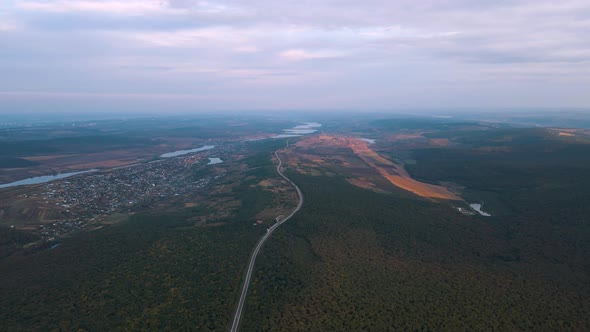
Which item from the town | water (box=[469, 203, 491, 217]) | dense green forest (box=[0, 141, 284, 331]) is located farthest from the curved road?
water (box=[469, 203, 491, 217])

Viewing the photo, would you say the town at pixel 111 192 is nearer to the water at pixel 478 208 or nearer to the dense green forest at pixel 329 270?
the dense green forest at pixel 329 270

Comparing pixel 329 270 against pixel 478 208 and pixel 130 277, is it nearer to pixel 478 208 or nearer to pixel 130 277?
pixel 130 277

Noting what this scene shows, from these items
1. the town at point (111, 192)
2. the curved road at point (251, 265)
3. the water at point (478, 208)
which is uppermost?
the town at point (111, 192)

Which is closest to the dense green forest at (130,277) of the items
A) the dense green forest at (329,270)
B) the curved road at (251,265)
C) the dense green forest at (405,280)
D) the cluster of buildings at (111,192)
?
the dense green forest at (329,270)

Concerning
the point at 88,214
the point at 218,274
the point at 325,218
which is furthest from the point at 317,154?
the point at 218,274

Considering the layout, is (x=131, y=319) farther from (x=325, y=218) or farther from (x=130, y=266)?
(x=325, y=218)

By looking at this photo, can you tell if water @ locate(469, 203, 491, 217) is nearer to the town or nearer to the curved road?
the curved road

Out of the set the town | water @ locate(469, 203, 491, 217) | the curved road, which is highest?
the town

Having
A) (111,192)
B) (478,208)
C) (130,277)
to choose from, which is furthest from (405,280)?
(111,192)

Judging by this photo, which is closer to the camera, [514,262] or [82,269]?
[82,269]

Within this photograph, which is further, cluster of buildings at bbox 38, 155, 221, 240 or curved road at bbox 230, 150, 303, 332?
cluster of buildings at bbox 38, 155, 221, 240

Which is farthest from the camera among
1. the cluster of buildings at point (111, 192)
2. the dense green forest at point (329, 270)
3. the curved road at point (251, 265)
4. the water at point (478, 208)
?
the water at point (478, 208)
